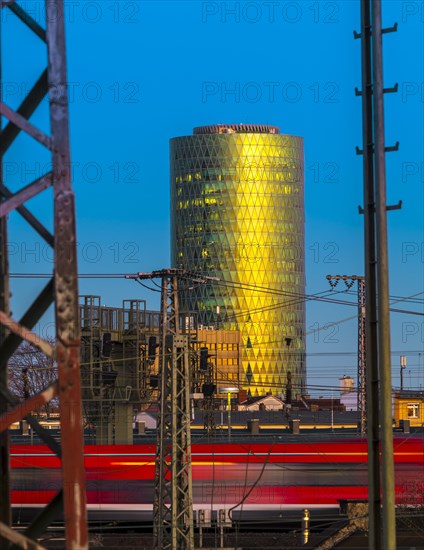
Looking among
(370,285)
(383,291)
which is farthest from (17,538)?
(370,285)

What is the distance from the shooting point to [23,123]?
294 inches

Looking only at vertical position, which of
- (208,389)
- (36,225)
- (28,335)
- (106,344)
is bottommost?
(28,335)

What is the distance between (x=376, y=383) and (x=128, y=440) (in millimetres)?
51797

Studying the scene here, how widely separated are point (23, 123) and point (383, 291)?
6140 mm

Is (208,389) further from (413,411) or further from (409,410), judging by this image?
(413,411)

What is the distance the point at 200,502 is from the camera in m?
53.7

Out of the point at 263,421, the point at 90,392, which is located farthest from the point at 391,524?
the point at 263,421

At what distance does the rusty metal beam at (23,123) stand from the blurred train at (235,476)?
137ft

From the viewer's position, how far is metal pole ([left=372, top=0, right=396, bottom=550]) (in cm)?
1282

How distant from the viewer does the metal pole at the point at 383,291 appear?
12820mm

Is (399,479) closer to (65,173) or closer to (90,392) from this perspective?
(90,392)

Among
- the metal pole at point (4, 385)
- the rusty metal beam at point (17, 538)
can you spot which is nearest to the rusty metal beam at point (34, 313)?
the metal pole at point (4, 385)

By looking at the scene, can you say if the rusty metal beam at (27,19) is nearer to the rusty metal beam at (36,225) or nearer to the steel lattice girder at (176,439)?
the rusty metal beam at (36,225)

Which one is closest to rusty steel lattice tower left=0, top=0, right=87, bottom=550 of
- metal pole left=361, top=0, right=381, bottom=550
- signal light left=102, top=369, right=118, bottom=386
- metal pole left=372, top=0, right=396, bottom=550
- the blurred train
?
metal pole left=372, top=0, right=396, bottom=550
